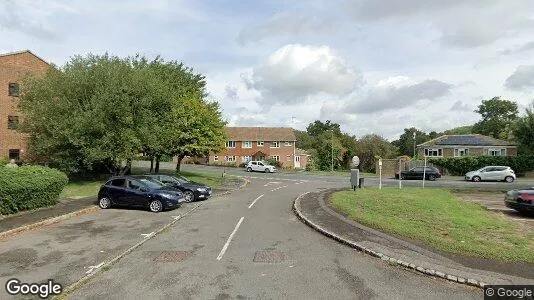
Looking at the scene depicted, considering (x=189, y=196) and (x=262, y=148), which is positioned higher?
(x=262, y=148)

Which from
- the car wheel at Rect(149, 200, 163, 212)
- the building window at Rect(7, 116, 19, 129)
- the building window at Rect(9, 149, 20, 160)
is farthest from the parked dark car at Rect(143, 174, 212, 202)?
the building window at Rect(7, 116, 19, 129)

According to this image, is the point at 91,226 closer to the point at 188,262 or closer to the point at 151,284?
the point at 188,262

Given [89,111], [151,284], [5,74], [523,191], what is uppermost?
[5,74]

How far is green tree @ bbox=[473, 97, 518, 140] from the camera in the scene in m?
94.2

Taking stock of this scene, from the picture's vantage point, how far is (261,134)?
76.2 m

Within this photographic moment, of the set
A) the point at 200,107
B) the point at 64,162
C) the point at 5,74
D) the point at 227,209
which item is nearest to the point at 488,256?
the point at 227,209

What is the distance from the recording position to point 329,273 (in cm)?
1015

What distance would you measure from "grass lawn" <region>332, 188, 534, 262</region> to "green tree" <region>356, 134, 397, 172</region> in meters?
45.0

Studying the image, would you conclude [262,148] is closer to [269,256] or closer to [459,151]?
[459,151]

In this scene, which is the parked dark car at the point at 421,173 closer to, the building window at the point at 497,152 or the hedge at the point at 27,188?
the building window at the point at 497,152

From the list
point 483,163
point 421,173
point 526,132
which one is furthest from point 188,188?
point 526,132

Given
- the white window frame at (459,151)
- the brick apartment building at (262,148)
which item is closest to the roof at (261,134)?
the brick apartment building at (262,148)

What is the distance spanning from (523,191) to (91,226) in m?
18.3

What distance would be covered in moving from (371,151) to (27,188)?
5614cm
